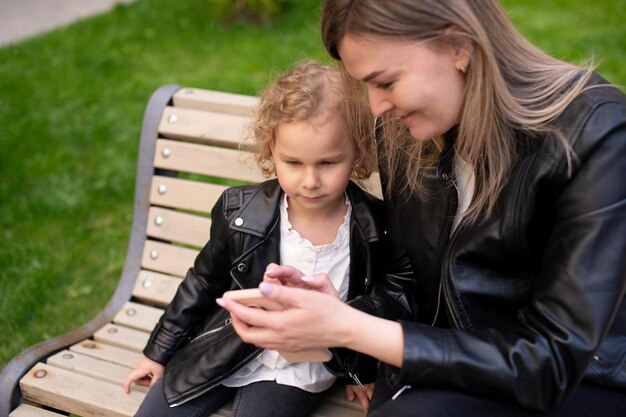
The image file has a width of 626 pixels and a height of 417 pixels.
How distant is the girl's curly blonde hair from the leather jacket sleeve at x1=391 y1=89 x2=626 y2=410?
632mm

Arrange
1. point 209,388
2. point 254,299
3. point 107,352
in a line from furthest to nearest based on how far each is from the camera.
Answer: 1. point 107,352
2. point 209,388
3. point 254,299

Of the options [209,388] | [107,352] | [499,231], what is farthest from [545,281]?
[107,352]

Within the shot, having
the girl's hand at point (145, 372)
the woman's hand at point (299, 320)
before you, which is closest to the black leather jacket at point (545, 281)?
the woman's hand at point (299, 320)

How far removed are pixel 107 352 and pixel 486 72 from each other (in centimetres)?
174

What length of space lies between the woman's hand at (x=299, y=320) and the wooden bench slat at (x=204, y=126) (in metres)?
1.21

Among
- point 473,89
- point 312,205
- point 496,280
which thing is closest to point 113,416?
point 312,205

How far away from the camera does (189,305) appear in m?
2.46

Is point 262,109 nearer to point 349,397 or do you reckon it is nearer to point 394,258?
point 394,258

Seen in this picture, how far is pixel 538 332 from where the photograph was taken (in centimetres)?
180

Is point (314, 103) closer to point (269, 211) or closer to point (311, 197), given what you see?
point (311, 197)

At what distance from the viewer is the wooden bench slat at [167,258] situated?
3014 mm

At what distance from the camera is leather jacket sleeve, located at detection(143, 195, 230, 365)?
2.45m

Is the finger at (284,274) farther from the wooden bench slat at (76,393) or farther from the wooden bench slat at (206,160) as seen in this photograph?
the wooden bench slat at (206,160)

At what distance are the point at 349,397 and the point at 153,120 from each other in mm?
1397
